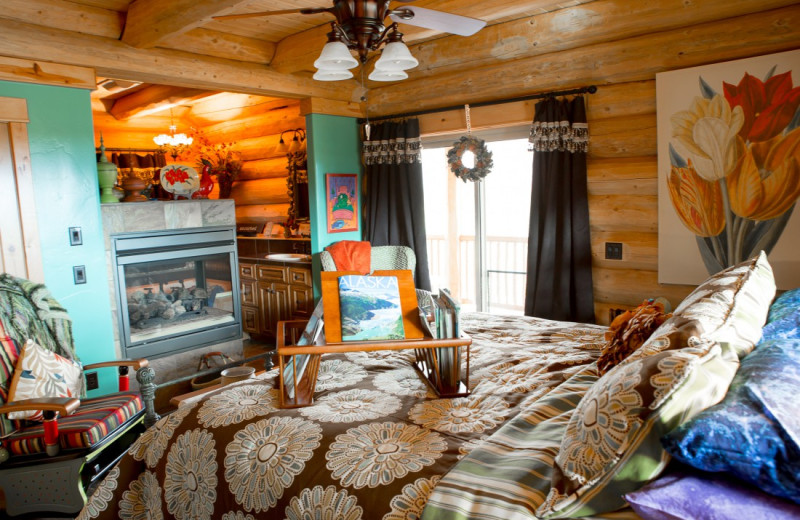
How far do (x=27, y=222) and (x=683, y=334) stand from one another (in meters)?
3.69

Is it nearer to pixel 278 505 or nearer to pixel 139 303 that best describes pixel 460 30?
pixel 278 505

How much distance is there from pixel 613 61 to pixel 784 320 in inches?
98.0

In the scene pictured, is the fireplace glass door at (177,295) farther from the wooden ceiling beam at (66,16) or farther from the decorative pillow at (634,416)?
the decorative pillow at (634,416)

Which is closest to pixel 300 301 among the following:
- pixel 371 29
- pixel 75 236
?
pixel 75 236

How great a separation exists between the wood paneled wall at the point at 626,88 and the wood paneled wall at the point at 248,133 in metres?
2.85

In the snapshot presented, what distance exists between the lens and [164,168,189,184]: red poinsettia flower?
445 centimetres

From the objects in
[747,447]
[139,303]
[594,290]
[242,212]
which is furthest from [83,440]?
[242,212]

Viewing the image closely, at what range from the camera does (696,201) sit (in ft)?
11.5

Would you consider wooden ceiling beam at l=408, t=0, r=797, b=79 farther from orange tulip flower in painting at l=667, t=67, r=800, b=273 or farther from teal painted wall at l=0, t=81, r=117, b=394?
teal painted wall at l=0, t=81, r=117, b=394

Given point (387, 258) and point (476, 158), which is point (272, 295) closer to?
point (387, 258)

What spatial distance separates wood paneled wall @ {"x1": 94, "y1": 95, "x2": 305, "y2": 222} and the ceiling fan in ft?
11.9

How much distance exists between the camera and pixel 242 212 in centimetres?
693

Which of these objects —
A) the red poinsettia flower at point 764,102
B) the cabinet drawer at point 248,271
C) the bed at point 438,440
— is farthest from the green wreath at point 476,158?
the cabinet drawer at point 248,271

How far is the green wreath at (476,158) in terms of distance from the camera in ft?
14.6
